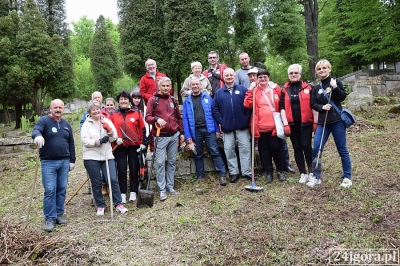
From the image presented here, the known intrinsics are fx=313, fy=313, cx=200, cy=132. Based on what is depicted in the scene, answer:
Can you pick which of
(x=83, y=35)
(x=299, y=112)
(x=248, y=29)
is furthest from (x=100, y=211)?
(x=83, y=35)

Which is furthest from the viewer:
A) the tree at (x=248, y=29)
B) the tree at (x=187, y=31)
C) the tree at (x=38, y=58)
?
the tree at (x=187, y=31)

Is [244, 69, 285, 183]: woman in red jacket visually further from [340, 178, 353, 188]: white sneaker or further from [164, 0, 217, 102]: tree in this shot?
[164, 0, 217, 102]: tree

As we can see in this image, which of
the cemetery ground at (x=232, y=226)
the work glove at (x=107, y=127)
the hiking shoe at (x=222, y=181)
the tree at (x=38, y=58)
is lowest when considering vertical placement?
the cemetery ground at (x=232, y=226)

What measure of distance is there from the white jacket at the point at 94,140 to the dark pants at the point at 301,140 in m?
2.81

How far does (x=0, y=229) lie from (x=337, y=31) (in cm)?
2116

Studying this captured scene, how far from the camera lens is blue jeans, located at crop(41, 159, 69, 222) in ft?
14.3

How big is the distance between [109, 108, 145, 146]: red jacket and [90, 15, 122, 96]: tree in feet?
89.2

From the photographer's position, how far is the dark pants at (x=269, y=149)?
5.16 meters

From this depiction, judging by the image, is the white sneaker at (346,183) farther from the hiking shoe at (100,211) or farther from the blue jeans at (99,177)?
the hiking shoe at (100,211)

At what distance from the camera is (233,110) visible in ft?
17.2

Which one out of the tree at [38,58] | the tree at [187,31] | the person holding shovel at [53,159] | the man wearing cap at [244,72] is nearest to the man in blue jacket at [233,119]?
the man wearing cap at [244,72]

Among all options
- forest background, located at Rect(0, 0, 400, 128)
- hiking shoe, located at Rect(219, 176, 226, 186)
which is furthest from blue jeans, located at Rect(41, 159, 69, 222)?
forest background, located at Rect(0, 0, 400, 128)

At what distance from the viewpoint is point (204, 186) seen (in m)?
5.58

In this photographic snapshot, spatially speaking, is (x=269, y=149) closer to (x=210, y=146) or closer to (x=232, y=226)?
(x=210, y=146)
